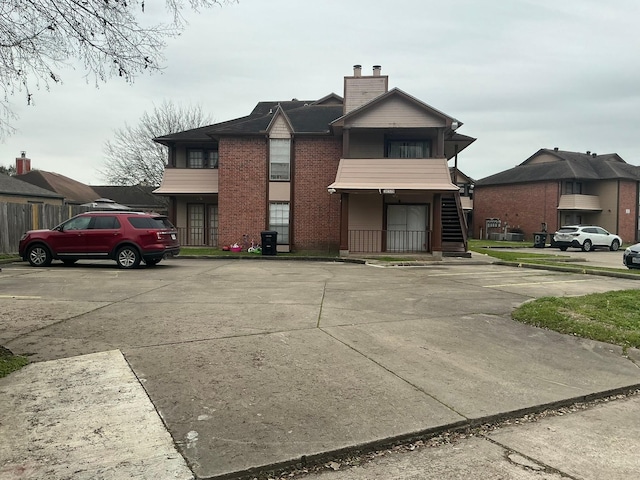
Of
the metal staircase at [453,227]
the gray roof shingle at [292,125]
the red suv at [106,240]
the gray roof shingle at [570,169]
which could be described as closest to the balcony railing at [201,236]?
the gray roof shingle at [292,125]

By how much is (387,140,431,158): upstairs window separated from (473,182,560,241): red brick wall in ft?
73.2

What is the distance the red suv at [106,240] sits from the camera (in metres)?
13.9

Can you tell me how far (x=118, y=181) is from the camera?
36781 mm

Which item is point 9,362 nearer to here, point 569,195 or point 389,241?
point 389,241

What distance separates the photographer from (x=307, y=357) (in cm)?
514

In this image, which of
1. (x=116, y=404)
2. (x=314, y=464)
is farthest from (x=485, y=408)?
(x=116, y=404)

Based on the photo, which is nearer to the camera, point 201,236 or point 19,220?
point 19,220

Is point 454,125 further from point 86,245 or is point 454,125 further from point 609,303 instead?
point 86,245

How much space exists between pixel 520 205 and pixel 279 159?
28.6 meters

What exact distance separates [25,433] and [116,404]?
67cm

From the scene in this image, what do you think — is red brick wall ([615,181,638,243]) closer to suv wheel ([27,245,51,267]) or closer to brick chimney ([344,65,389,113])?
brick chimney ([344,65,389,113])

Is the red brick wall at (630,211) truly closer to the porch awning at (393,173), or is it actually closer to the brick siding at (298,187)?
the porch awning at (393,173)

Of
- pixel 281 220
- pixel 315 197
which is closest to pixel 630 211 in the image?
pixel 315 197

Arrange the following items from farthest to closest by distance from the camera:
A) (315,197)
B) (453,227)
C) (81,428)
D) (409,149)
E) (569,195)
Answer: (569,195) < (453,227) < (315,197) < (409,149) < (81,428)
